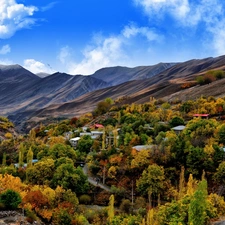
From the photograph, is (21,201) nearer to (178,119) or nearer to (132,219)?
(132,219)

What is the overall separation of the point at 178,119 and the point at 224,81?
47.3 m

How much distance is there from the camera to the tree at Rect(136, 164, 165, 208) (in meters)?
36.1

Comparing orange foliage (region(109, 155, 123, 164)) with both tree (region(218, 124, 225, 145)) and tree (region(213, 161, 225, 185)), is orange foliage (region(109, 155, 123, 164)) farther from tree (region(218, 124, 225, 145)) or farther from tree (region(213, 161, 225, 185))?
tree (region(218, 124, 225, 145))

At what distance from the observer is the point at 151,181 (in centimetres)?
3650

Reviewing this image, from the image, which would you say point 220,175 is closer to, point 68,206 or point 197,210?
point 197,210


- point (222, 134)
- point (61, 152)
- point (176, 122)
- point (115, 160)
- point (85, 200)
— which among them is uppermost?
point (176, 122)

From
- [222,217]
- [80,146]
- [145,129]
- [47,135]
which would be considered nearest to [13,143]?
[47,135]

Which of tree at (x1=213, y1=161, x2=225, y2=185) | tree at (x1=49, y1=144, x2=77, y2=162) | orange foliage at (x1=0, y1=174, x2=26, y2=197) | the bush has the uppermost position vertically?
tree at (x1=49, y1=144, x2=77, y2=162)

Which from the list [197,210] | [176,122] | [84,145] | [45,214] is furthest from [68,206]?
[176,122]

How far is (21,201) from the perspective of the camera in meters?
30.4

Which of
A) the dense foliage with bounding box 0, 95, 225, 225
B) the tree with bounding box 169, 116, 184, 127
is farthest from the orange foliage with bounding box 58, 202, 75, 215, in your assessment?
the tree with bounding box 169, 116, 184, 127

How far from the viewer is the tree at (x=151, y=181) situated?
36069 mm

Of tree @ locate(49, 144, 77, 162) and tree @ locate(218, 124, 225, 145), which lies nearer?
tree @ locate(218, 124, 225, 145)

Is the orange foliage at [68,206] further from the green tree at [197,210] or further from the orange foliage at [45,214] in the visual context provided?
the green tree at [197,210]
